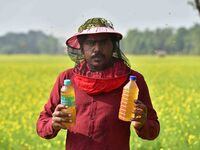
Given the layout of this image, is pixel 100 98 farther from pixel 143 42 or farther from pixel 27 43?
pixel 27 43

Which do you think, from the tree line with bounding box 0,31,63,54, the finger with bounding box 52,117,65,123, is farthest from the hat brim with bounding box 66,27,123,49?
the tree line with bounding box 0,31,63,54

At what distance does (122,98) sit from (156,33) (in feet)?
426

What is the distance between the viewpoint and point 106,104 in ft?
11.9

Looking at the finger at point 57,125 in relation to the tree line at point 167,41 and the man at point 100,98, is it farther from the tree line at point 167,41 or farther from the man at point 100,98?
the tree line at point 167,41

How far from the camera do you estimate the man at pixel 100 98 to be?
11.7 ft

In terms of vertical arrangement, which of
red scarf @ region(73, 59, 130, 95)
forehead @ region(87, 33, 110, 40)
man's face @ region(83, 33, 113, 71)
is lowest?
red scarf @ region(73, 59, 130, 95)

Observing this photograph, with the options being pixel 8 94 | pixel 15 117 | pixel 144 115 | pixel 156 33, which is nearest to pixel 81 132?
pixel 144 115

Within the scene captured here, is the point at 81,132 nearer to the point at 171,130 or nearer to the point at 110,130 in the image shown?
the point at 110,130

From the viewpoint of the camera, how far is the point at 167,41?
123438mm

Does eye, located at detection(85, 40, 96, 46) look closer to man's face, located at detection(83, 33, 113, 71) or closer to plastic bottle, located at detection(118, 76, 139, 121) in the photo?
man's face, located at detection(83, 33, 113, 71)

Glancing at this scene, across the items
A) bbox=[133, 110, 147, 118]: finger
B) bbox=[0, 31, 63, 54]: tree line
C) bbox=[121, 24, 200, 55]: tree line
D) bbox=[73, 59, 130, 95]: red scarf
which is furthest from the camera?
bbox=[0, 31, 63, 54]: tree line

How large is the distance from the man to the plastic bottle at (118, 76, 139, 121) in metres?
0.08

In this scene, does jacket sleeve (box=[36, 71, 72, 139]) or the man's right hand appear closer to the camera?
the man's right hand

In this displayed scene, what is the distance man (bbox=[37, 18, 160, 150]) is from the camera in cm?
357
